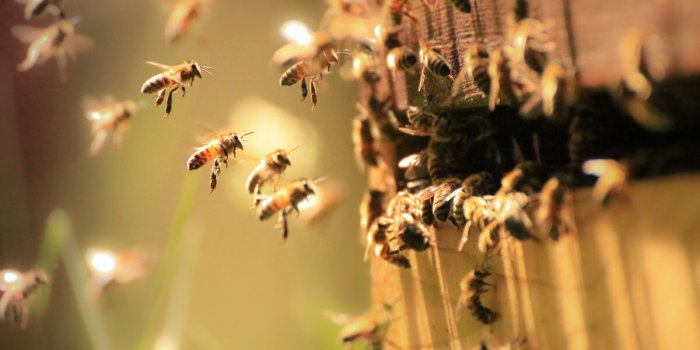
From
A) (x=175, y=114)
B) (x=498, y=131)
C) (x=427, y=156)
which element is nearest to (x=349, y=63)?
(x=427, y=156)

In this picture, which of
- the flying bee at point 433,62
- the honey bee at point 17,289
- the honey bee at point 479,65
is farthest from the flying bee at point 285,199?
the honey bee at point 17,289

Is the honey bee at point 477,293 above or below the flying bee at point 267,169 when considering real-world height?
below

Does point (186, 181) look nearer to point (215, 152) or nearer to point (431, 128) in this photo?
point (215, 152)

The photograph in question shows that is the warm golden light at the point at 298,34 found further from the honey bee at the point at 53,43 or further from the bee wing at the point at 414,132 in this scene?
the honey bee at the point at 53,43

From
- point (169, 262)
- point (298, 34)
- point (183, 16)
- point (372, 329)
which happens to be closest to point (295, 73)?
point (298, 34)

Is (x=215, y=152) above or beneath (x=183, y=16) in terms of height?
beneath

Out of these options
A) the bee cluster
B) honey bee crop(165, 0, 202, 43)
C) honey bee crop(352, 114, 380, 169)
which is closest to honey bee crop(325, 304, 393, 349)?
the bee cluster

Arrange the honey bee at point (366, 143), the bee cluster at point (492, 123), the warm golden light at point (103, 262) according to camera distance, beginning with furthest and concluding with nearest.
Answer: the warm golden light at point (103, 262) → the honey bee at point (366, 143) → the bee cluster at point (492, 123)
